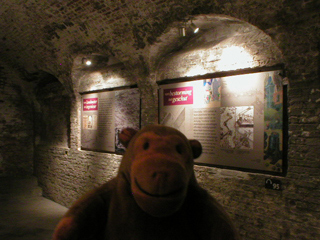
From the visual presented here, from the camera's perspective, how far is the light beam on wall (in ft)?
11.7

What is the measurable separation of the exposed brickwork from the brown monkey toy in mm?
2010

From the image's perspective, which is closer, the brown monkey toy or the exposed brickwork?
the brown monkey toy

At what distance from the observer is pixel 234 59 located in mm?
3686

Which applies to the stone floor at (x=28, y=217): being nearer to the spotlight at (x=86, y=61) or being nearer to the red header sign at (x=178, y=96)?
the red header sign at (x=178, y=96)

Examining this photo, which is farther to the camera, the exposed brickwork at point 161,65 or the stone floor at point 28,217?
the stone floor at point 28,217

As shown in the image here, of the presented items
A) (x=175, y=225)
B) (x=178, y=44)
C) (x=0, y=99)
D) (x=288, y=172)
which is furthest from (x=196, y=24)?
(x=0, y=99)

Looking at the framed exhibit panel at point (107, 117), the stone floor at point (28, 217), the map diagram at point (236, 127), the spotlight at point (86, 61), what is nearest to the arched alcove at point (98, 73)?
the spotlight at point (86, 61)

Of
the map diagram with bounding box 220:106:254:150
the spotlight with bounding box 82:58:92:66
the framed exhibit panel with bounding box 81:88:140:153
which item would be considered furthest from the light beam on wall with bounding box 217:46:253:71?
the spotlight with bounding box 82:58:92:66

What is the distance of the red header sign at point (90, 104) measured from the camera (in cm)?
614

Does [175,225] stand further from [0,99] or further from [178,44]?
[0,99]

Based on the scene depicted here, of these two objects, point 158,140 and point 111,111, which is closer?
point 158,140

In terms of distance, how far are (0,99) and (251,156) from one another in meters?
8.15

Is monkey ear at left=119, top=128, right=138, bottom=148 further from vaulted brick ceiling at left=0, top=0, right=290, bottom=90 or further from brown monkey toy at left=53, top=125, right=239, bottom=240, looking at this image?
vaulted brick ceiling at left=0, top=0, right=290, bottom=90

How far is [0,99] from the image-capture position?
8.01 metres
